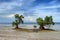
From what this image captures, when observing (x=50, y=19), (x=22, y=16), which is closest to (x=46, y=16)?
(x=50, y=19)

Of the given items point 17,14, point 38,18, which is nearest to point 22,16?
point 17,14

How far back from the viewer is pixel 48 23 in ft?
116

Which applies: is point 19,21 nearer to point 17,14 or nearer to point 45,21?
point 17,14

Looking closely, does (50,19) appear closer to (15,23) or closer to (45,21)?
(45,21)

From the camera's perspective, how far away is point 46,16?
3531 centimetres

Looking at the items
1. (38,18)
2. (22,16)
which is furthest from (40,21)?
(22,16)

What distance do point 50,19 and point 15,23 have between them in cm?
816

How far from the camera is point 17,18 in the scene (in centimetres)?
3697

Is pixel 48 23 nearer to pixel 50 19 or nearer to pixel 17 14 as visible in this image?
pixel 50 19

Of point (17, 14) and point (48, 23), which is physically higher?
point (17, 14)

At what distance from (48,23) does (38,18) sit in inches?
104

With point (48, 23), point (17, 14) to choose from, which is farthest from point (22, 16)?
point (48, 23)

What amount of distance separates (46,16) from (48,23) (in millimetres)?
1646

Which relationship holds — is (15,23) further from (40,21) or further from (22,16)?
(40,21)
